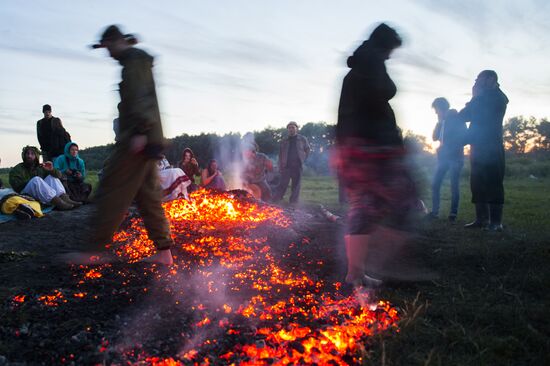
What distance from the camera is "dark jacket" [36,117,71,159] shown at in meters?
10.4

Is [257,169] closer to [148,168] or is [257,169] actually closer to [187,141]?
[148,168]

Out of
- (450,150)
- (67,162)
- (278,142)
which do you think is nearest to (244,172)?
(67,162)

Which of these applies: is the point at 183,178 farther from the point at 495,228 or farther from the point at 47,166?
the point at 495,228

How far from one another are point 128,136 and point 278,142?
3717cm

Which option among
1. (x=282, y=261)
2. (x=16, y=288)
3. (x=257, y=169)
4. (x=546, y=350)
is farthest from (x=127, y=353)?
(x=257, y=169)

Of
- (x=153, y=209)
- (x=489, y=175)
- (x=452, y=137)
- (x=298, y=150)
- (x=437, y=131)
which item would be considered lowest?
(x=153, y=209)

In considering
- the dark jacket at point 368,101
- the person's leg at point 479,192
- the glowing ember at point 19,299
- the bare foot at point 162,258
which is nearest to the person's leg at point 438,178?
the person's leg at point 479,192

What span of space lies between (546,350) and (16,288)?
423cm

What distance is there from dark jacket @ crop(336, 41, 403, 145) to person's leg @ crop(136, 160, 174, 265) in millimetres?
1888

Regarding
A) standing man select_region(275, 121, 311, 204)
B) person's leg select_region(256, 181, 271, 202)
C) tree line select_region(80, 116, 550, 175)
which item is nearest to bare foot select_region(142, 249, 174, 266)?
person's leg select_region(256, 181, 271, 202)

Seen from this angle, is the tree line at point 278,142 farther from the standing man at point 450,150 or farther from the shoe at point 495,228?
the shoe at point 495,228

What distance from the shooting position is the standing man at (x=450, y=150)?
27.7ft

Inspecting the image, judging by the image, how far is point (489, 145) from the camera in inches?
272

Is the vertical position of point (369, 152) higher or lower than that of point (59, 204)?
higher
